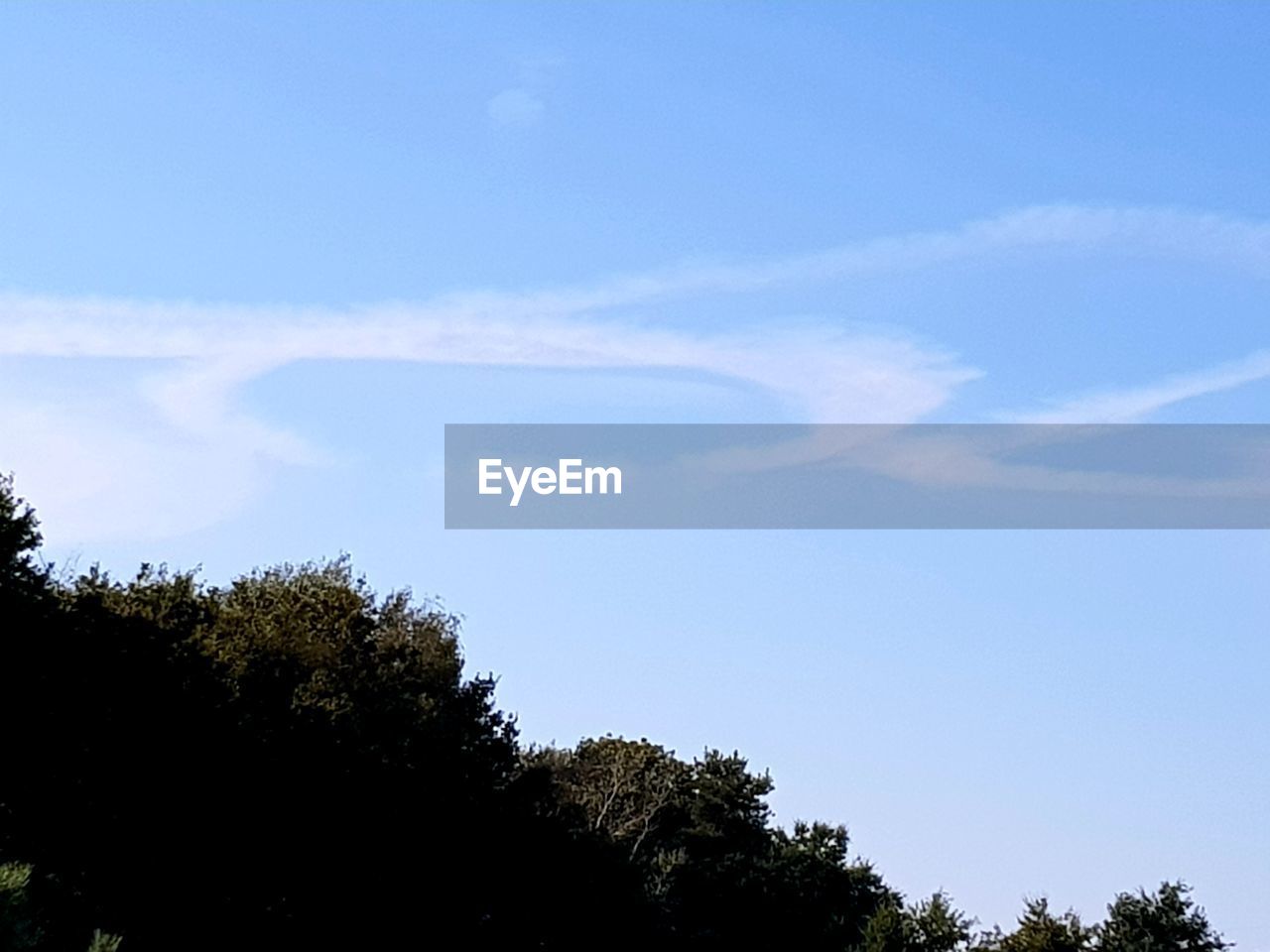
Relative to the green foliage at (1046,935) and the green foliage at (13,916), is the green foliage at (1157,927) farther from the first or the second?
the green foliage at (13,916)

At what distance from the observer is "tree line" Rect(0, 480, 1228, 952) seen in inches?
2035

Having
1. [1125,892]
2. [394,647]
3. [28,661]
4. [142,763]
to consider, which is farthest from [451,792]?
[1125,892]

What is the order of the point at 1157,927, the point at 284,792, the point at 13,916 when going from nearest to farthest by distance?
the point at 13,916 → the point at 284,792 → the point at 1157,927

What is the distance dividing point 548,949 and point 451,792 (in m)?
10.4

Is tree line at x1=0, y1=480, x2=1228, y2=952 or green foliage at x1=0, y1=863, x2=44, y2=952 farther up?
tree line at x1=0, y1=480, x2=1228, y2=952

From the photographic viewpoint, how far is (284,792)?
196 ft

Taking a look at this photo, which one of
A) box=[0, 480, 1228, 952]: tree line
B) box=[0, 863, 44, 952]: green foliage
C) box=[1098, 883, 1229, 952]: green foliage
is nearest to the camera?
box=[0, 863, 44, 952]: green foliage

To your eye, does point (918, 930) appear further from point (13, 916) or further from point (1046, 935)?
point (13, 916)

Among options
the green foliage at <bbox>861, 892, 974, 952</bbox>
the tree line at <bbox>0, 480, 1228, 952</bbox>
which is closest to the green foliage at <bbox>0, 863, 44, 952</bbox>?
the tree line at <bbox>0, 480, 1228, 952</bbox>

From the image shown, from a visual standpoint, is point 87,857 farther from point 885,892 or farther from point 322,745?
point 885,892

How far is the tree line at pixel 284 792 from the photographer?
5169 centimetres

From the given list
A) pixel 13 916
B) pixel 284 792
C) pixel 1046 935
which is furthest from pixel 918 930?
pixel 13 916

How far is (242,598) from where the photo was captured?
230 ft

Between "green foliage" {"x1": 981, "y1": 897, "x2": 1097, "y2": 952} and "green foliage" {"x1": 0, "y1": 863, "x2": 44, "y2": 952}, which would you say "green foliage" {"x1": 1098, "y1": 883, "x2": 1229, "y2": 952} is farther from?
"green foliage" {"x1": 0, "y1": 863, "x2": 44, "y2": 952}
